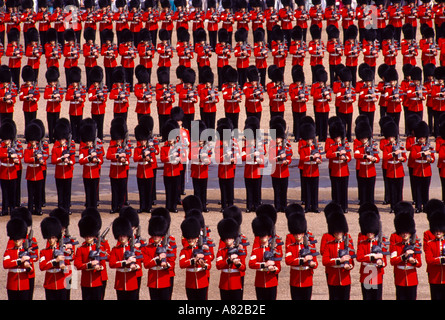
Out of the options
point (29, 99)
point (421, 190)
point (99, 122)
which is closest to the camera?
point (421, 190)

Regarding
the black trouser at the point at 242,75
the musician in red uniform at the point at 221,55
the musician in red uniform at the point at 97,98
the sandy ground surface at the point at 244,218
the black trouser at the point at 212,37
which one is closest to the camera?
the sandy ground surface at the point at 244,218

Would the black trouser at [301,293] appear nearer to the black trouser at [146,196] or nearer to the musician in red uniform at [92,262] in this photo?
the musician in red uniform at [92,262]

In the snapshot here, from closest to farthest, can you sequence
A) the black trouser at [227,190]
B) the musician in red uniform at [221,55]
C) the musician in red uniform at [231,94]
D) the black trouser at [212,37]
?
the black trouser at [227,190]
the musician in red uniform at [231,94]
the musician in red uniform at [221,55]
the black trouser at [212,37]

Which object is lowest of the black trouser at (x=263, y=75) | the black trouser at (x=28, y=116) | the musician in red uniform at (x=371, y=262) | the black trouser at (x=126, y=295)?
the black trouser at (x=126, y=295)

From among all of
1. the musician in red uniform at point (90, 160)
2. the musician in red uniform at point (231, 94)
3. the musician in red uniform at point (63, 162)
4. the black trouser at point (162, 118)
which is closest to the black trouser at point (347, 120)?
the musician in red uniform at point (231, 94)

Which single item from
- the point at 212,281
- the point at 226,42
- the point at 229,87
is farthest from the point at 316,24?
the point at 212,281

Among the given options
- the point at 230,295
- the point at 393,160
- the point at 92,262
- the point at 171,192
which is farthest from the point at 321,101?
the point at 92,262

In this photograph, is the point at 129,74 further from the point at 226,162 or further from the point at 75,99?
the point at 226,162

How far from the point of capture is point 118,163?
13852 mm

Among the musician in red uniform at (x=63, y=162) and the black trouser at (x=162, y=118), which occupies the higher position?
the black trouser at (x=162, y=118)

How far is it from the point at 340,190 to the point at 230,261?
12.5 ft

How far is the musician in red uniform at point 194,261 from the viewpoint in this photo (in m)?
10.5

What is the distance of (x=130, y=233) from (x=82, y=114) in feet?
20.6

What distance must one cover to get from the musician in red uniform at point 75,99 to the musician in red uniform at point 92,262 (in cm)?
587
